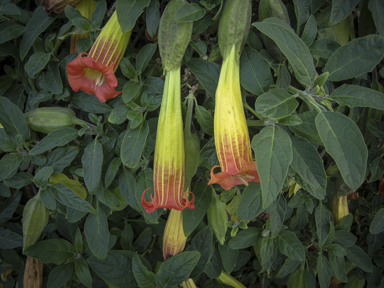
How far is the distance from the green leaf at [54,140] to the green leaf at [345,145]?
0.65 meters

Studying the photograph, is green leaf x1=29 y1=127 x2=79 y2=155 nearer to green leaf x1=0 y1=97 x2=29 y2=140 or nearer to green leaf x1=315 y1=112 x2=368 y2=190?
green leaf x1=0 y1=97 x2=29 y2=140

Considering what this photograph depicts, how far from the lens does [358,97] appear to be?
2.14 feet

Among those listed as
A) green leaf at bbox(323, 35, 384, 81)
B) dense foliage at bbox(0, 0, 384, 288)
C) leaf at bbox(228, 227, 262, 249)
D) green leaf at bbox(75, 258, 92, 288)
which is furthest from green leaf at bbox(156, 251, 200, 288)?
green leaf at bbox(323, 35, 384, 81)

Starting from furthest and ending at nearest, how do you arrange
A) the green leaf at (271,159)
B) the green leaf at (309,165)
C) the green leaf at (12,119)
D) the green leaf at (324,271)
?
the green leaf at (324,271)
the green leaf at (12,119)
the green leaf at (309,165)
the green leaf at (271,159)

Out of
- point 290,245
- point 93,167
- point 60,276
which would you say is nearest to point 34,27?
point 93,167

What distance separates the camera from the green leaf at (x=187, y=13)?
0.65 metres

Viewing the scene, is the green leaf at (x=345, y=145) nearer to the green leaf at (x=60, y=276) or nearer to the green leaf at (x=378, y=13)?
the green leaf at (x=378, y=13)

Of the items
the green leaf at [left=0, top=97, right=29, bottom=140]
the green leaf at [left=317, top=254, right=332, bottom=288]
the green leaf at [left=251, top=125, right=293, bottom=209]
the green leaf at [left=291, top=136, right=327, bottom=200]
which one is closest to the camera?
the green leaf at [left=251, top=125, right=293, bottom=209]

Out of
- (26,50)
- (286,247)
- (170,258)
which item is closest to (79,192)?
(170,258)

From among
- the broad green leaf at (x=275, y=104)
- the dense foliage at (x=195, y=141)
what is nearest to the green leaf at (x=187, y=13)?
the dense foliage at (x=195, y=141)

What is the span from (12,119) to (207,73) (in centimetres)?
58

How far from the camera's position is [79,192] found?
36.3 inches

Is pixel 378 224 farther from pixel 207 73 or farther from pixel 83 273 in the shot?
pixel 83 273

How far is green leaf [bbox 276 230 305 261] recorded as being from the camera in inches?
36.2
